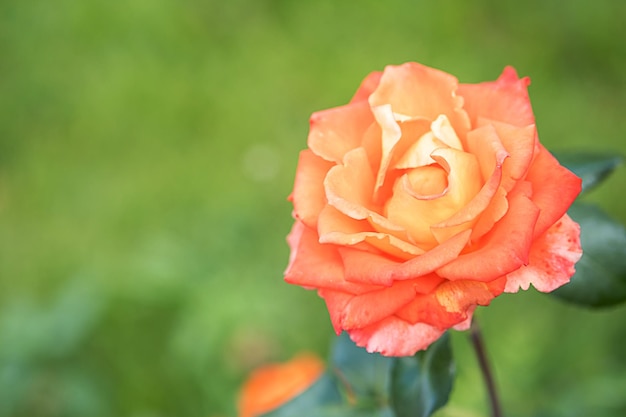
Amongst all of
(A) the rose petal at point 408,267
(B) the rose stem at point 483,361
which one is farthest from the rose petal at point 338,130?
(B) the rose stem at point 483,361

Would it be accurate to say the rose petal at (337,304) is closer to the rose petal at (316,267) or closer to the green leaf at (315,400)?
the rose petal at (316,267)

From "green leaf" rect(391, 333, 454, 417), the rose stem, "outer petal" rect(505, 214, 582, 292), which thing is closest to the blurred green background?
the rose stem

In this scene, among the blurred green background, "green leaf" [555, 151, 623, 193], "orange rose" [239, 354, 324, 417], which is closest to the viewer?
"green leaf" [555, 151, 623, 193]

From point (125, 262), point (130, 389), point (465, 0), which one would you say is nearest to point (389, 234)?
point (130, 389)

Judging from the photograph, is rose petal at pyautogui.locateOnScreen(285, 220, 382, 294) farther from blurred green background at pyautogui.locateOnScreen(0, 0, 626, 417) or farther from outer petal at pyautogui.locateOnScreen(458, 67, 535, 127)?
blurred green background at pyautogui.locateOnScreen(0, 0, 626, 417)

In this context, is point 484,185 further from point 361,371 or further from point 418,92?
point 361,371

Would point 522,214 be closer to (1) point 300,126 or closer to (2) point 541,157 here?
(2) point 541,157

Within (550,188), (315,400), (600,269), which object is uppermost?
(550,188)

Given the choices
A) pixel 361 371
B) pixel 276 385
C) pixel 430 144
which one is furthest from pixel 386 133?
pixel 276 385
